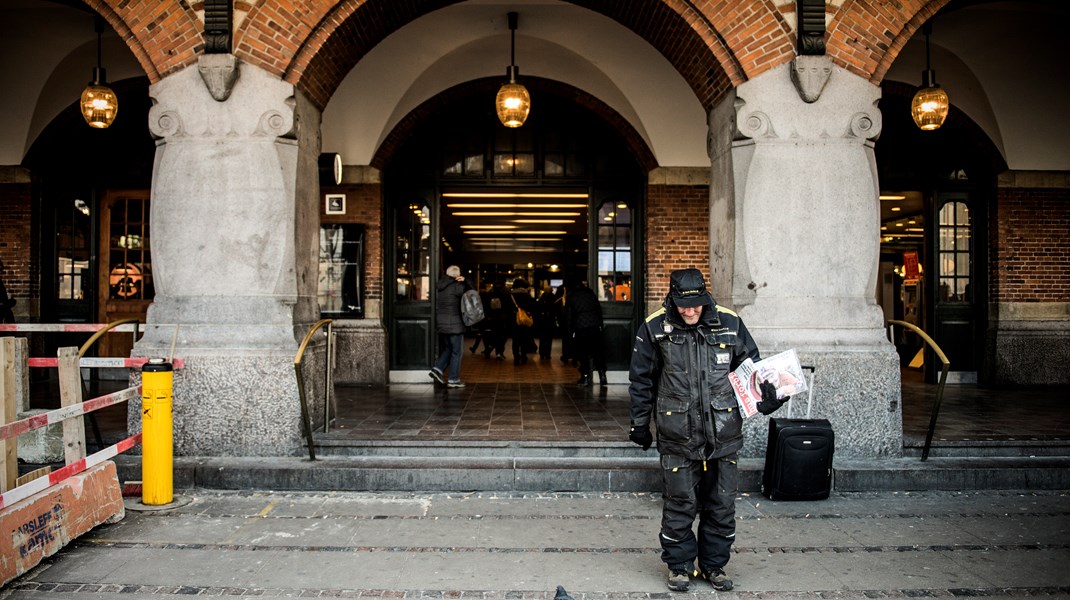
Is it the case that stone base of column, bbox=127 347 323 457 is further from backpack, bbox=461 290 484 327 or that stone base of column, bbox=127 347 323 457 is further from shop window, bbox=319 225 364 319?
shop window, bbox=319 225 364 319

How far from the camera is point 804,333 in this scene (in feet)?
22.9

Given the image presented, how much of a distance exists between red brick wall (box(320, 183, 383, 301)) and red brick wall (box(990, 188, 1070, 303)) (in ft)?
32.1

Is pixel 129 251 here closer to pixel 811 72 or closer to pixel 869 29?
pixel 811 72

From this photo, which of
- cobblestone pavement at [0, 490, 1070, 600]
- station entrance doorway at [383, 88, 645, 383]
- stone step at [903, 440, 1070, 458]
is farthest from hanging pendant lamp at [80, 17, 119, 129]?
stone step at [903, 440, 1070, 458]

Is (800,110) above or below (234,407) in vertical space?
above

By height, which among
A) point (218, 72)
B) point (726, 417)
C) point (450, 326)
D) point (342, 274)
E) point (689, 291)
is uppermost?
point (218, 72)

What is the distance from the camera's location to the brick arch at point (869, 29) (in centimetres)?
706

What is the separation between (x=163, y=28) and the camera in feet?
22.9

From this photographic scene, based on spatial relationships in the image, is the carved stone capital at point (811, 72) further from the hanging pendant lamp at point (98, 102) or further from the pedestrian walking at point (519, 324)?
the pedestrian walking at point (519, 324)

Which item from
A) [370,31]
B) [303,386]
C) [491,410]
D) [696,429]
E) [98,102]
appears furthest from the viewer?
[98,102]

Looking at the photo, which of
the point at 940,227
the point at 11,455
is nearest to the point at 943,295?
the point at 940,227

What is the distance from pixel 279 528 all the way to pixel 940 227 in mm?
11272

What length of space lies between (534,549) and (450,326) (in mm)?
6133

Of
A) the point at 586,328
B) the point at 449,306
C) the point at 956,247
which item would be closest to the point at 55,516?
the point at 449,306
